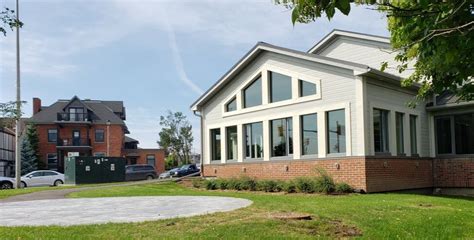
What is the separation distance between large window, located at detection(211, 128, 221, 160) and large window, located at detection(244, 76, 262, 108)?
2676 mm

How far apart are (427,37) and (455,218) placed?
673 cm

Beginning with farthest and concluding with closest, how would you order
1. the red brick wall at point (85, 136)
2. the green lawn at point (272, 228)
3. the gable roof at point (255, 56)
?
the red brick wall at point (85, 136) < the gable roof at point (255, 56) < the green lawn at point (272, 228)

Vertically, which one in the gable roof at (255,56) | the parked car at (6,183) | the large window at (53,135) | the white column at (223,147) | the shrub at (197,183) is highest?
the gable roof at (255,56)

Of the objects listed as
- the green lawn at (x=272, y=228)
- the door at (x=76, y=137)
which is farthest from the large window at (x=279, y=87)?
the door at (x=76, y=137)

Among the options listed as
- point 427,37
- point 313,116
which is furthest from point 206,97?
point 427,37

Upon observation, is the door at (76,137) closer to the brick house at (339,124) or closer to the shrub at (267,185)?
the brick house at (339,124)

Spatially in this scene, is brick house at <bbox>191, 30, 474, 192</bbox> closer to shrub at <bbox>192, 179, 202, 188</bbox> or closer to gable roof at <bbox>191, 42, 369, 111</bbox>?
gable roof at <bbox>191, 42, 369, 111</bbox>

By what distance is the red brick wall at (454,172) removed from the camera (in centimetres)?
2020

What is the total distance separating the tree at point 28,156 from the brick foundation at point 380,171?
4289 cm

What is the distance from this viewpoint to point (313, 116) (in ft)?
66.8

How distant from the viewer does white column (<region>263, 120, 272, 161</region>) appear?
2214 centimetres

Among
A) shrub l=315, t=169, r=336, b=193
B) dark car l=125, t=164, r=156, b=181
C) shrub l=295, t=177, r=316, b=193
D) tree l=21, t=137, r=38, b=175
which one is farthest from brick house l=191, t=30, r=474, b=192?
tree l=21, t=137, r=38, b=175

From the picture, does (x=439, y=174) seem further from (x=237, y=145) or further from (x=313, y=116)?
(x=237, y=145)

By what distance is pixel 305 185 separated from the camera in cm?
1886
